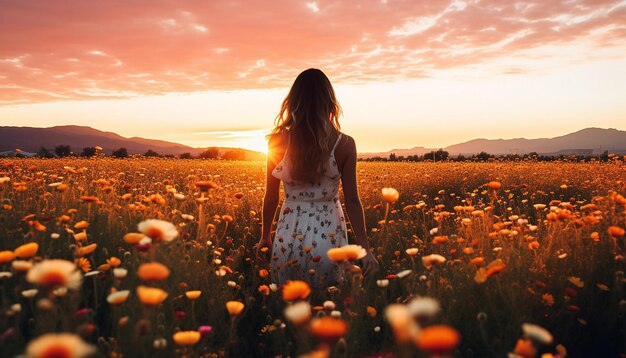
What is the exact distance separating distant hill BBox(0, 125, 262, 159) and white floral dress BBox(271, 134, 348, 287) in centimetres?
9910

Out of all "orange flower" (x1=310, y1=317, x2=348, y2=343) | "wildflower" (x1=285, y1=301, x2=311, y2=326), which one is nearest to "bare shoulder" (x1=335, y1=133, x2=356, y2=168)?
"wildflower" (x1=285, y1=301, x2=311, y2=326)

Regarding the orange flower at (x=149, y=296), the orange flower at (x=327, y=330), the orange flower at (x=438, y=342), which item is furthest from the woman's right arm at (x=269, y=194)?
the orange flower at (x=438, y=342)

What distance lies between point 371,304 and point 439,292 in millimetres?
623

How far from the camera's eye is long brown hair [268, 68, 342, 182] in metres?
3.61

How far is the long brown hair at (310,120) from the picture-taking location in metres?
3.61

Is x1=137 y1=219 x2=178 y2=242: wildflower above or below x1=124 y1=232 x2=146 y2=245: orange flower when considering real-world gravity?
above

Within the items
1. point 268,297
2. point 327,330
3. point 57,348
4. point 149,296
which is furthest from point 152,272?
point 268,297

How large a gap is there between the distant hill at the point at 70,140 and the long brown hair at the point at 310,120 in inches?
3910

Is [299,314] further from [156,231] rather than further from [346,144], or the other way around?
[346,144]

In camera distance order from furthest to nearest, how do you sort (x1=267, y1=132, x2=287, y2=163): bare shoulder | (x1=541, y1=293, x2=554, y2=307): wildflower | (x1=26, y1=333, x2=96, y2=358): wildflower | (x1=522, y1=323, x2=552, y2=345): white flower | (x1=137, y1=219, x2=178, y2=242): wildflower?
(x1=267, y1=132, x2=287, y2=163): bare shoulder → (x1=541, y1=293, x2=554, y2=307): wildflower → (x1=137, y1=219, x2=178, y2=242): wildflower → (x1=522, y1=323, x2=552, y2=345): white flower → (x1=26, y1=333, x2=96, y2=358): wildflower

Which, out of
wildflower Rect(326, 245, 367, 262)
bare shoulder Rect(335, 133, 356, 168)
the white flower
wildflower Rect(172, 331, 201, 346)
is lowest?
wildflower Rect(172, 331, 201, 346)

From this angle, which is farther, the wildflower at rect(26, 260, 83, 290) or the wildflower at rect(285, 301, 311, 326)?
the wildflower at rect(26, 260, 83, 290)

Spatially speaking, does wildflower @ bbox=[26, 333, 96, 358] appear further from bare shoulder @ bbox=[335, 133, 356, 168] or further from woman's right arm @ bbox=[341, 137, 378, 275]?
bare shoulder @ bbox=[335, 133, 356, 168]

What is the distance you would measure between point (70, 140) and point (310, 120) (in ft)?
513
